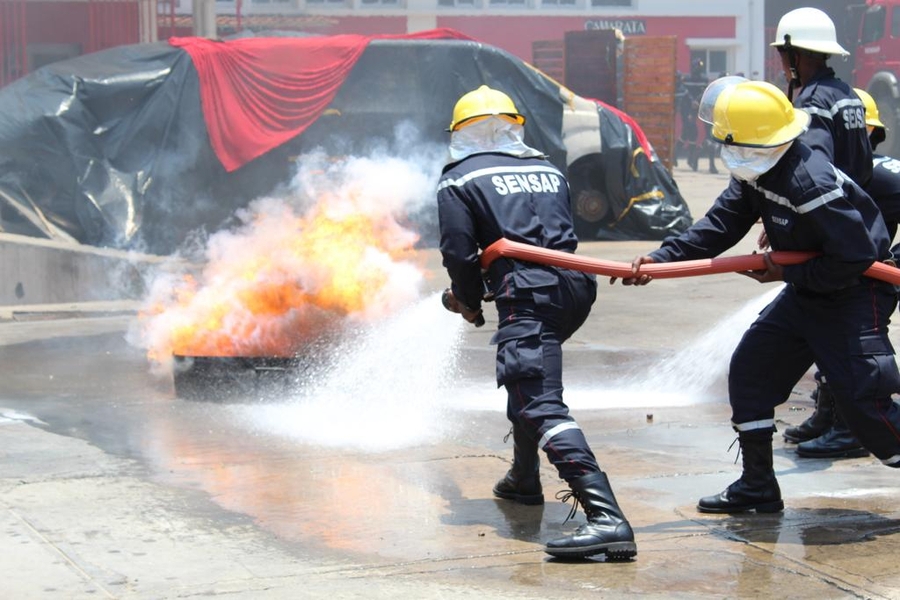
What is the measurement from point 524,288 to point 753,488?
1.21m

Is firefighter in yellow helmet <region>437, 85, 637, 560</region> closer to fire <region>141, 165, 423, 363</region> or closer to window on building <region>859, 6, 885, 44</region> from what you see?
fire <region>141, 165, 423, 363</region>

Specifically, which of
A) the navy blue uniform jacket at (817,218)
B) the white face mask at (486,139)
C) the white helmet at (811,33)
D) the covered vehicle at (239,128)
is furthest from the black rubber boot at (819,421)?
the covered vehicle at (239,128)

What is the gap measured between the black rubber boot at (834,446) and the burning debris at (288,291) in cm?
291

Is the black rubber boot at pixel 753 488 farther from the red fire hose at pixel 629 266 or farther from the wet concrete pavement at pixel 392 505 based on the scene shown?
the red fire hose at pixel 629 266

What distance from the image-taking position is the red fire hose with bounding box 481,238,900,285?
15.4 feet

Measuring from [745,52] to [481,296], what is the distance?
1129 inches

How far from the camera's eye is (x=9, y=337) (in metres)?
9.46

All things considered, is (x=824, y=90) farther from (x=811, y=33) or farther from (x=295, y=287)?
(x=295, y=287)

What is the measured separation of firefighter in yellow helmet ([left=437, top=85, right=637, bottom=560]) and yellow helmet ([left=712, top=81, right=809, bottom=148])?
0.69 m

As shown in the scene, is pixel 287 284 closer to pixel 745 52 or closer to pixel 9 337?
pixel 9 337

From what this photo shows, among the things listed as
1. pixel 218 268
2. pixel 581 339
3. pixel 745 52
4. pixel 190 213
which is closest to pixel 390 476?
pixel 218 268

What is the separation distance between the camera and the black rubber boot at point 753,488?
4.98m

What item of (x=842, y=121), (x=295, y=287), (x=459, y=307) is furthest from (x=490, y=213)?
(x=295, y=287)

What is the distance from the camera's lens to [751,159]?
15.3 ft
